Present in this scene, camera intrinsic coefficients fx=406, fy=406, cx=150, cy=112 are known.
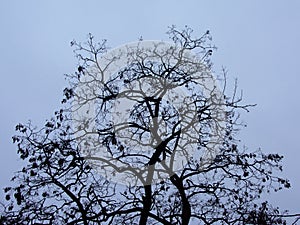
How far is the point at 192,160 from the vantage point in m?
4.86

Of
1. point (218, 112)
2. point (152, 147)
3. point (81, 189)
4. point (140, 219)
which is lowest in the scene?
point (140, 219)

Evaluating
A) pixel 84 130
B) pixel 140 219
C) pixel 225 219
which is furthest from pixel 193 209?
pixel 84 130

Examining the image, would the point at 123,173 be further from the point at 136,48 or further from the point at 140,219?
the point at 136,48

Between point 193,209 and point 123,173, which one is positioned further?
point 193,209

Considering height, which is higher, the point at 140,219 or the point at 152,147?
the point at 152,147

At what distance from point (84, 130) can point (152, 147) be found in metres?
0.82

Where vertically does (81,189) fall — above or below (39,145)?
below

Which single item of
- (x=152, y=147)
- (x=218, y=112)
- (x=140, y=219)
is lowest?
(x=140, y=219)

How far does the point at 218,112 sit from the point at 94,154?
156cm

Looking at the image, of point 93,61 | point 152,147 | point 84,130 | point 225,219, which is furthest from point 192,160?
point 93,61

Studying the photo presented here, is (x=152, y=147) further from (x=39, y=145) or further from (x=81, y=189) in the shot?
(x=39, y=145)

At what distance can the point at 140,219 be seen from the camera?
4.57 meters

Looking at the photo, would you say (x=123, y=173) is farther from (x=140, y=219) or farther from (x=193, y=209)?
(x=193, y=209)

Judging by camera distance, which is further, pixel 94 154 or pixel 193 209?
pixel 193 209
